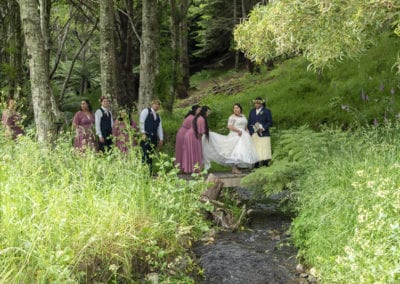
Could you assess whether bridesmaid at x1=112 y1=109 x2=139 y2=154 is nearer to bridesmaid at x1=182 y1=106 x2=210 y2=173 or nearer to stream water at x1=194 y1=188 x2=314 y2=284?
bridesmaid at x1=182 y1=106 x2=210 y2=173

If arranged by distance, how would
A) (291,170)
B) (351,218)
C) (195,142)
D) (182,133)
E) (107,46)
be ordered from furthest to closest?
1. (182,133)
2. (107,46)
3. (195,142)
4. (291,170)
5. (351,218)

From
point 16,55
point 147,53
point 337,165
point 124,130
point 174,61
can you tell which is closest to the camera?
point 337,165

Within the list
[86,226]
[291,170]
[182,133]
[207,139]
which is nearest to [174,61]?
[182,133]

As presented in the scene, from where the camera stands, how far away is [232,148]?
11117 millimetres

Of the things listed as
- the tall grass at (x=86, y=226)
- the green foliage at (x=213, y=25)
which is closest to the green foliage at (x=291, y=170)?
the tall grass at (x=86, y=226)

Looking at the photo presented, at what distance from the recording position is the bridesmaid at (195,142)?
10.7 m

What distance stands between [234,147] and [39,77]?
5228 millimetres

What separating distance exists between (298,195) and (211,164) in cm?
483

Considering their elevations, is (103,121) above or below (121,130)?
above

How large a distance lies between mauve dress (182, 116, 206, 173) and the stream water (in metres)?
2.98

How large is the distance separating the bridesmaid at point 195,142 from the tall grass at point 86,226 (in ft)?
14.3

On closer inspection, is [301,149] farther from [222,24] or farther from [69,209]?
[222,24]

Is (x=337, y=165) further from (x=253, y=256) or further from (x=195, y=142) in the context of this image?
(x=195, y=142)

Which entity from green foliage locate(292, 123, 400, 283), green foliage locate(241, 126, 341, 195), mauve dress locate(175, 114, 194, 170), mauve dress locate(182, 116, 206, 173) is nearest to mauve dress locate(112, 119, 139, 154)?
mauve dress locate(175, 114, 194, 170)
